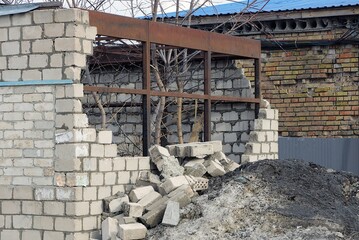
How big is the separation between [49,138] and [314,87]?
7.43m

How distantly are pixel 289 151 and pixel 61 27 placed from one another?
6996mm

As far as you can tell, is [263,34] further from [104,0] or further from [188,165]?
[188,165]

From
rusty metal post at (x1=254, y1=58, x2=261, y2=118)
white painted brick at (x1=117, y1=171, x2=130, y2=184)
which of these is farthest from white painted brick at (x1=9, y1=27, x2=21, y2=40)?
rusty metal post at (x1=254, y1=58, x2=261, y2=118)

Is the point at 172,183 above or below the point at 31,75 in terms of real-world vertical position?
below

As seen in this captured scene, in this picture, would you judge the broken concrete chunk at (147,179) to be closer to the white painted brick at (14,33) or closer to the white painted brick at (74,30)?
the white painted brick at (74,30)

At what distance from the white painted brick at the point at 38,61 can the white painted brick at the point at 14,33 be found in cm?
34

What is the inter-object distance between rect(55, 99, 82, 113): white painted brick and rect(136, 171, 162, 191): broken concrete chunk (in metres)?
1.41

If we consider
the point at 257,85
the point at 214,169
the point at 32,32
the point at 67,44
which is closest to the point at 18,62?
the point at 32,32

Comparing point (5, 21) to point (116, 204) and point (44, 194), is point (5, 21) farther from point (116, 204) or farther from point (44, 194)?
point (116, 204)

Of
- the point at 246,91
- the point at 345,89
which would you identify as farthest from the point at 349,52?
the point at 246,91

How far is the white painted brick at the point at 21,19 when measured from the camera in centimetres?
1038

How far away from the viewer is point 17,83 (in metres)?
10.5

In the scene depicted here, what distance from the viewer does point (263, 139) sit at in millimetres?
13453

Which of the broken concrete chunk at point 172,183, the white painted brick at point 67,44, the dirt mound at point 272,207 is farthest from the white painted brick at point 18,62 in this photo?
the dirt mound at point 272,207
